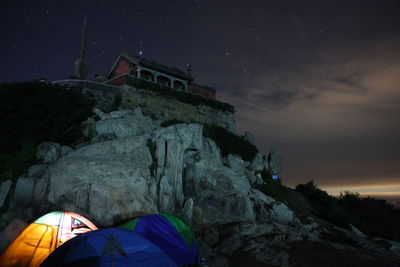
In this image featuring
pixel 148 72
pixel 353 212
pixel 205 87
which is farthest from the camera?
pixel 205 87

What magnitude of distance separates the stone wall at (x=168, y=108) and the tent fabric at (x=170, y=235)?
52.7ft

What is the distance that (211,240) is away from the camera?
43.5ft

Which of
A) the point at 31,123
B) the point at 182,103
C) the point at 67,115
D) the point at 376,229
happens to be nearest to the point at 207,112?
the point at 182,103

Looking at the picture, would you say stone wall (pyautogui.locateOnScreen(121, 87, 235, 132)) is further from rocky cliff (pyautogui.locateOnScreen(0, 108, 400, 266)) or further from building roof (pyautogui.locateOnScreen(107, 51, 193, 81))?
building roof (pyautogui.locateOnScreen(107, 51, 193, 81))

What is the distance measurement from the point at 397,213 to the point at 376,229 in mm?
17541

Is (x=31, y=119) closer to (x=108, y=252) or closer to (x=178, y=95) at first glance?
(x=108, y=252)

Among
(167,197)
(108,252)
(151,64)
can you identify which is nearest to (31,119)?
(167,197)

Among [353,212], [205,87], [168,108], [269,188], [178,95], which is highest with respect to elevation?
[205,87]

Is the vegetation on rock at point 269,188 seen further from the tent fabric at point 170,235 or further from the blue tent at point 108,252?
the blue tent at point 108,252

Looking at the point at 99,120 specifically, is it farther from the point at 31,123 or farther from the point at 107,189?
the point at 107,189

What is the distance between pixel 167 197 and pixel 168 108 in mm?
14308

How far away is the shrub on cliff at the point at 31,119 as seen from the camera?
614 inches

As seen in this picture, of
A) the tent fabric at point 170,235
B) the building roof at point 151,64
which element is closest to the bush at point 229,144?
the building roof at point 151,64

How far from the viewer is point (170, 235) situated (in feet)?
32.1
